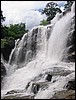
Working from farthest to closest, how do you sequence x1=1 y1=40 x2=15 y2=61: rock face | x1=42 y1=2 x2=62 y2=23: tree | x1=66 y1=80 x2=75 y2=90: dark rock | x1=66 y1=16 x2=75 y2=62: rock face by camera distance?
x1=42 y1=2 x2=62 y2=23: tree → x1=1 y1=40 x2=15 y2=61: rock face → x1=66 y1=16 x2=75 y2=62: rock face → x1=66 y1=80 x2=75 y2=90: dark rock

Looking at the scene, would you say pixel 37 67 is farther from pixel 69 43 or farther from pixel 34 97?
pixel 34 97

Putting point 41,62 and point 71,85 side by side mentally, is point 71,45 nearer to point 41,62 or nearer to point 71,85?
point 41,62

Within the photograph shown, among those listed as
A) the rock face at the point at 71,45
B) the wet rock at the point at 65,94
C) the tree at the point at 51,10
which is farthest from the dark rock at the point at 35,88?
the tree at the point at 51,10

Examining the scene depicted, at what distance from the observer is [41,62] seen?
90.2 ft

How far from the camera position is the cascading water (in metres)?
19.3

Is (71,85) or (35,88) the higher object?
(71,85)

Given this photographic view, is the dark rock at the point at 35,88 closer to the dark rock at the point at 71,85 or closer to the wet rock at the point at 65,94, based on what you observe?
the dark rock at the point at 71,85

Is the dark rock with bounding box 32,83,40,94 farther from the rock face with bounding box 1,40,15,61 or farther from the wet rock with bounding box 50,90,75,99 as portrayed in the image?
the rock face with bounding box 1,40,15,61

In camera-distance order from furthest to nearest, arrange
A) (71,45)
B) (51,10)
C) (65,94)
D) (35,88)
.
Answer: (51,10), (71,45), (35,88), (65,94)

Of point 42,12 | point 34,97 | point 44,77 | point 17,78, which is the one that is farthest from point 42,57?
point 42,12

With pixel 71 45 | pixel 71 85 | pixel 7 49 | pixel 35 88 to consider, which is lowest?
pixel 35 88

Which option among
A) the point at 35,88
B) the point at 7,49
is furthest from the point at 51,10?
the point at 35,88

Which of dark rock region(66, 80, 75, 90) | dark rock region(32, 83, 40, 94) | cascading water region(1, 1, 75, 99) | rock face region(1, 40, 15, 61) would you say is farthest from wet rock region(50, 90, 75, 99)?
rock face region(1, 40, 15, 61)

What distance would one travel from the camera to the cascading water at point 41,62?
19281 mm
